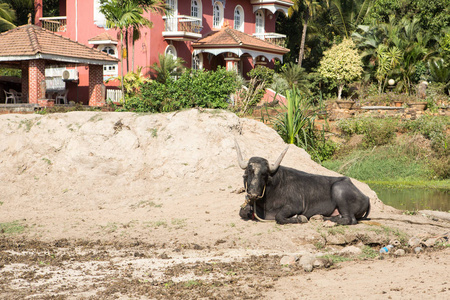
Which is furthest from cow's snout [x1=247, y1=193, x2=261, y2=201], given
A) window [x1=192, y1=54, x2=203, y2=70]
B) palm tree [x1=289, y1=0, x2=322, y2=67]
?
palm tree [x1=289, y1=0, x2=322, y2=67]

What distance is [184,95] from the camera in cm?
1705

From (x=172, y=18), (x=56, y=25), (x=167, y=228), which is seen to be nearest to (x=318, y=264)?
(x=167, y=228)

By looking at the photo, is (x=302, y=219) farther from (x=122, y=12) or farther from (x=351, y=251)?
(x=122, y=12)

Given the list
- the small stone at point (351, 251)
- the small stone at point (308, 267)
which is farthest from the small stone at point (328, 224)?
the small stone at point (308, 267)

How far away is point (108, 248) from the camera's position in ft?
27.6

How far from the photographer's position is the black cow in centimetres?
895

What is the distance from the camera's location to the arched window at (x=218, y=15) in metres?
33.9

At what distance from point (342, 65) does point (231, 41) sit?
6515 mm

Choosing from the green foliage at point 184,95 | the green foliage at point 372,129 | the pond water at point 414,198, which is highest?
the green foliage at point 184,95

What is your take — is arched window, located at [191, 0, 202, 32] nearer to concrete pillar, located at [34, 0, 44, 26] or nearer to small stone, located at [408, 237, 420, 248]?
concrete pillar, located at [34, 0, 44, 26]

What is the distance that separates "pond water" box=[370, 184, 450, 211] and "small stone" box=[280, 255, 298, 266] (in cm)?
667

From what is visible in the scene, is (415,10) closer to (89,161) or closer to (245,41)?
(245,41)

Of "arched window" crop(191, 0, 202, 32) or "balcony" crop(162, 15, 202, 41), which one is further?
"arched window" crop(191, 0, 202, 32)

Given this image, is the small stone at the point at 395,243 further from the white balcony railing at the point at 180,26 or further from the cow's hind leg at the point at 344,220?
the white balcony railing at the point at 180,26
